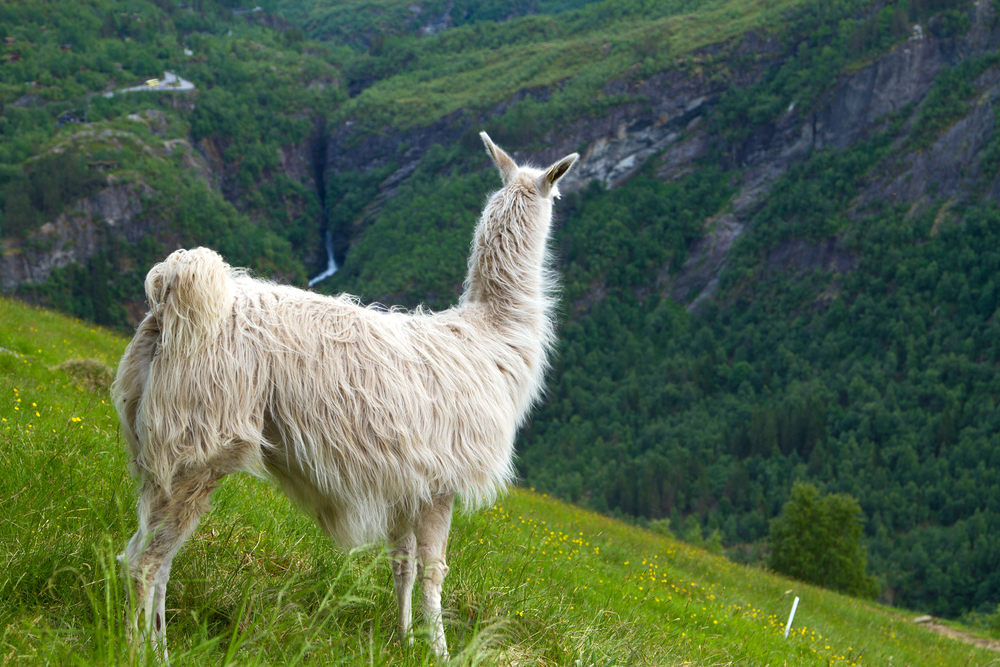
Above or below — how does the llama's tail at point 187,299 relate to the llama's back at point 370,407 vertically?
above

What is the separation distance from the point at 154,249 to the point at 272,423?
419 feet

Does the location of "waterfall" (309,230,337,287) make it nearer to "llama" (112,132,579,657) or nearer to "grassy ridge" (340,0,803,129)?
"grassy ridge" (340,0,803,129)

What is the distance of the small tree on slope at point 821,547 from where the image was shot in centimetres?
3459

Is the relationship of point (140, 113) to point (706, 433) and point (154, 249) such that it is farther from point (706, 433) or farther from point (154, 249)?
point (706, 433)

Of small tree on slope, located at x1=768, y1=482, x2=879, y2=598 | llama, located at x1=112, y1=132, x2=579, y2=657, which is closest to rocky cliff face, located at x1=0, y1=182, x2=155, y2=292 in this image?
small tree on slope, located at x1=768, y1=482, x2=879, y2=598

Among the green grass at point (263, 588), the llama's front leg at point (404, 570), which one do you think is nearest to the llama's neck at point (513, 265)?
the llama's front leg at point (404, 570)

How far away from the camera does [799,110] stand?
16200cm

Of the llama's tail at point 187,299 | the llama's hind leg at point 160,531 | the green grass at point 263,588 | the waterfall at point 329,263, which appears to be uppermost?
the llama's tail at point 187,299

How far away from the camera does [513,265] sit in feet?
15.4

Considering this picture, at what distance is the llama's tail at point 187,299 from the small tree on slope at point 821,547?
3474cm

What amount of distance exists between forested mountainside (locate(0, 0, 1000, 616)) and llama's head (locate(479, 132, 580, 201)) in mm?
82701

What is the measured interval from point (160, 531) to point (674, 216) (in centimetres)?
17150

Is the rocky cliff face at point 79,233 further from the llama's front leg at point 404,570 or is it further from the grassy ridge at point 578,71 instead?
the llama's front leg at point 404,570

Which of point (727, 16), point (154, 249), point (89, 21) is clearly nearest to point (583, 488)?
point (154, 249)
